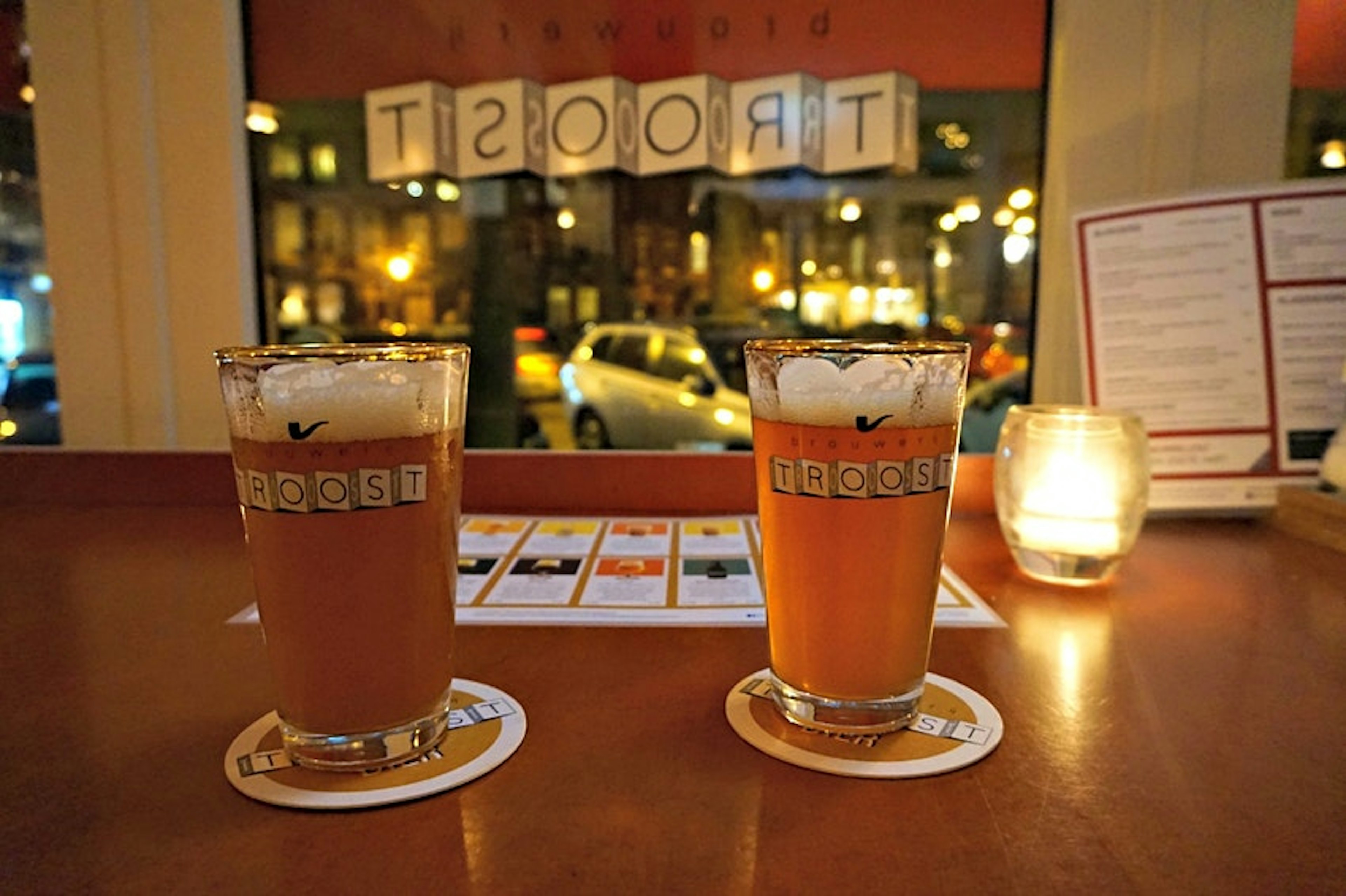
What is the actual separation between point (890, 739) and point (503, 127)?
5.08 ft

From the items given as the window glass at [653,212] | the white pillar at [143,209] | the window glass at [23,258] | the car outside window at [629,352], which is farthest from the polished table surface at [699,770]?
the car outside window at [629,352]

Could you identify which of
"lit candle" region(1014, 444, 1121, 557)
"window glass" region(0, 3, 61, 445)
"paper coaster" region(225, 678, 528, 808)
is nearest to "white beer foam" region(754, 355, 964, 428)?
"paper coaster" region(225, 678, 528, 808)

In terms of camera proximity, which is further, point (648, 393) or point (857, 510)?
point (648, 393)

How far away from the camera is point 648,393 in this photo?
4.29m

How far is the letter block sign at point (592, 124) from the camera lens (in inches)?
66.1

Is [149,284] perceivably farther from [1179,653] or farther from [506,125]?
[1179,653]

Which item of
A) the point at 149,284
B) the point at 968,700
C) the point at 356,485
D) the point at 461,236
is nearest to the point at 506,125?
the point at 461,236

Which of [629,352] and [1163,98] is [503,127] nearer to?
[1163,98]

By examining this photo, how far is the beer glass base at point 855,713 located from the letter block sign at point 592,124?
1.41m

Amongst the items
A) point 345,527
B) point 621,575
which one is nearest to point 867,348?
point 345,527

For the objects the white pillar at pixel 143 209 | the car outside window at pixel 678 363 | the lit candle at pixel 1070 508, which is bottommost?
the lit candle at pixel 1070 508

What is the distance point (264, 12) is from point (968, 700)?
6.00ft

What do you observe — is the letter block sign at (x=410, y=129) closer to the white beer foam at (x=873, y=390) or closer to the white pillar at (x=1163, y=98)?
the white pillar at (x=1163, y=98)

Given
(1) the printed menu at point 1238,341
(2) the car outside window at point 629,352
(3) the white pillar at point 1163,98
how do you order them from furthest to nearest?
(2) the car outside window at point 629,352 → (3) the white pillar at point 1163,98 → (1) the printed menu at point 1238,341
